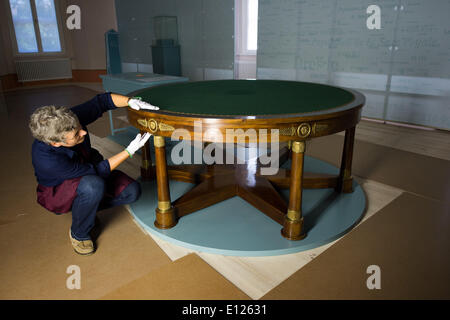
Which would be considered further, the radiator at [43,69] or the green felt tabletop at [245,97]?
the radiator at [43,69]

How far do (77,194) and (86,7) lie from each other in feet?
32.9

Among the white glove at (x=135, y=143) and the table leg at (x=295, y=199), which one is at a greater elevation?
the white glove at (x=135, y=143)

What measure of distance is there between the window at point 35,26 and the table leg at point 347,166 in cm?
1015

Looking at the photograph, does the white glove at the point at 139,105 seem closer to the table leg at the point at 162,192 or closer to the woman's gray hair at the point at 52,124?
the table leg at the point at 162,192

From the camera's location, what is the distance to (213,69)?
702 cm

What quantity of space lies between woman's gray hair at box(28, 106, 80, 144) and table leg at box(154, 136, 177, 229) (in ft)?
1.45

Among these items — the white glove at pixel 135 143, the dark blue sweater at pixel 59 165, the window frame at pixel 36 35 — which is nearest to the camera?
the dark blue sweater at pixel 59 165

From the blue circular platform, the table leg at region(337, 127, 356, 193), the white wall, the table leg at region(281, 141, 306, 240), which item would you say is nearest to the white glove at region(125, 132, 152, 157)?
the blue circular platform

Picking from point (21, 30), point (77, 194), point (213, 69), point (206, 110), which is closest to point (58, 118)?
point (77, 194)

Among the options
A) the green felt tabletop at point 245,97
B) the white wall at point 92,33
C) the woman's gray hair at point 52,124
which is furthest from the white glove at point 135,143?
the white wall at point 92,33

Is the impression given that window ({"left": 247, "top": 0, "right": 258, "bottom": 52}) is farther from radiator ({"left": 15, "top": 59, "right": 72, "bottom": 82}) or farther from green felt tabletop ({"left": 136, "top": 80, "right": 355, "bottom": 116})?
radiator ({"left": 15, "top": 59, "right": 72, "bottom": 82})

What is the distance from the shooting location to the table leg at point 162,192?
1.83 m

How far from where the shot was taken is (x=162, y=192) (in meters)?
1.94

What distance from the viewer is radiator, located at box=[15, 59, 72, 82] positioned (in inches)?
371
